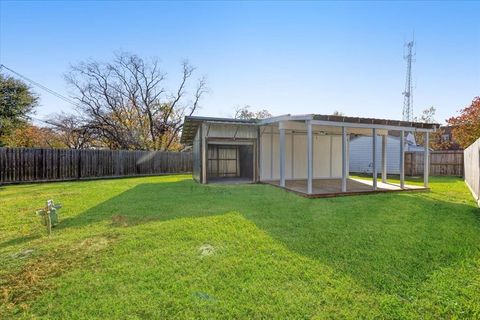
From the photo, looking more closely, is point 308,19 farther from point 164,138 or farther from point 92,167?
point 164,138

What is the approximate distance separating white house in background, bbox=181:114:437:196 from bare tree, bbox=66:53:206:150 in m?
11.9

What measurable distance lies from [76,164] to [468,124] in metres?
22.4

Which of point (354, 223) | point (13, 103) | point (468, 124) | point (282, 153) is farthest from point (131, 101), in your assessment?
Answer: point (468, 124)

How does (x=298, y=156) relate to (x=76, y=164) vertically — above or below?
above

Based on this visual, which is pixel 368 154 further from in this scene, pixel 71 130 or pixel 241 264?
pixel 71 130

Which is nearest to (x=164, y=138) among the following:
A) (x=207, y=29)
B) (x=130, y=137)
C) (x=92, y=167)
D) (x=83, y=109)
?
(x=130, y=137)

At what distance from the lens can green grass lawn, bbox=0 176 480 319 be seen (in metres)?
2.23

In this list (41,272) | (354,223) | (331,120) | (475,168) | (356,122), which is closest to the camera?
(41,272)

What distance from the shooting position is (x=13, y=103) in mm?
14695

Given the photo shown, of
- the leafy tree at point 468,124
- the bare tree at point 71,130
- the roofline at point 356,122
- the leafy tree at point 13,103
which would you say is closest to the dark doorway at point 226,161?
the roofline at point 356,122

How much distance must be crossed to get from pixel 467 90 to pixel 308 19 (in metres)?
14.5

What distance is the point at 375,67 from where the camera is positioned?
11.8 meters

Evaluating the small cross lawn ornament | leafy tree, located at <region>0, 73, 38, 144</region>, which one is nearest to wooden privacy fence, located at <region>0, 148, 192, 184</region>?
leafy tree, located at <region>0, 73, 38, 144</region>

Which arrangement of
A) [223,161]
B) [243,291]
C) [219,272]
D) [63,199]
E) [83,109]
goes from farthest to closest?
[83,109]
[223,161]
[63,199]
[219,272]
[243,291]
